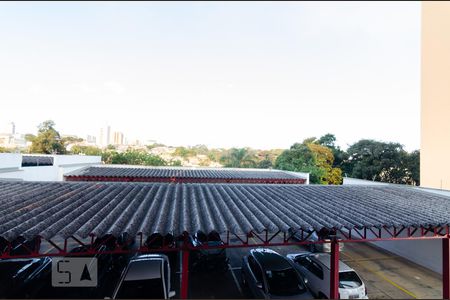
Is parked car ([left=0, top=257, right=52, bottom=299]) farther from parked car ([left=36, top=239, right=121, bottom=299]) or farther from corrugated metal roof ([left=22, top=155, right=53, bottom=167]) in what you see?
corrugated metal roof ([left=22, top=155, right=53, bottom=167])

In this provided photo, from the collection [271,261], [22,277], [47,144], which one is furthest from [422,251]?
[47,144]

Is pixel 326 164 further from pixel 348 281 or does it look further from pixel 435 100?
pixel 348 281

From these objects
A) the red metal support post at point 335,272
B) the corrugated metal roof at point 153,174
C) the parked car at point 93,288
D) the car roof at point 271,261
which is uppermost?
the corrugated metal roof at point 153,174

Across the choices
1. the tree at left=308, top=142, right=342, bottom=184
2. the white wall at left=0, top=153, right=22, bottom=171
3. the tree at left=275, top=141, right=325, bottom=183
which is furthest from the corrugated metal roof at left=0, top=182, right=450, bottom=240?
the tree at left=308, top=142, right=342, bottom=184

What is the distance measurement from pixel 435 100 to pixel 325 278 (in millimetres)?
18017

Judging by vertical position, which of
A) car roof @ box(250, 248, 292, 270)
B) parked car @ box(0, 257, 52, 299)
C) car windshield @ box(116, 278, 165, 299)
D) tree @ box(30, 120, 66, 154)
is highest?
tree @ box(30, 120, 66, 154)

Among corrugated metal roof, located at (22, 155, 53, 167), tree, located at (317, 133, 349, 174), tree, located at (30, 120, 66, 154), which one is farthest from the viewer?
tree, located at (317, 133, 349, 174)

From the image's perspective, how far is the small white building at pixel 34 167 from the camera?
52.7 ft

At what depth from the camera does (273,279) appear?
887cm

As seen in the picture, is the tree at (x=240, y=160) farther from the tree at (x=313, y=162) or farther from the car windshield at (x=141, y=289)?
the car windshield at (x=141, y=289)

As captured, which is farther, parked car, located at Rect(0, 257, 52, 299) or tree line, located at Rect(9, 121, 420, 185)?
tree line, located at Rect(9, 121, 420, 185)

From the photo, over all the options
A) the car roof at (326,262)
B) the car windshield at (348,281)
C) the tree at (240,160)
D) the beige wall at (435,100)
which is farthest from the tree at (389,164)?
the car windshield at (348,281)

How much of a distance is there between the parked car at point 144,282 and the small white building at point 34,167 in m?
9.70

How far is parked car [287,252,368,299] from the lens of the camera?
8867 mm
